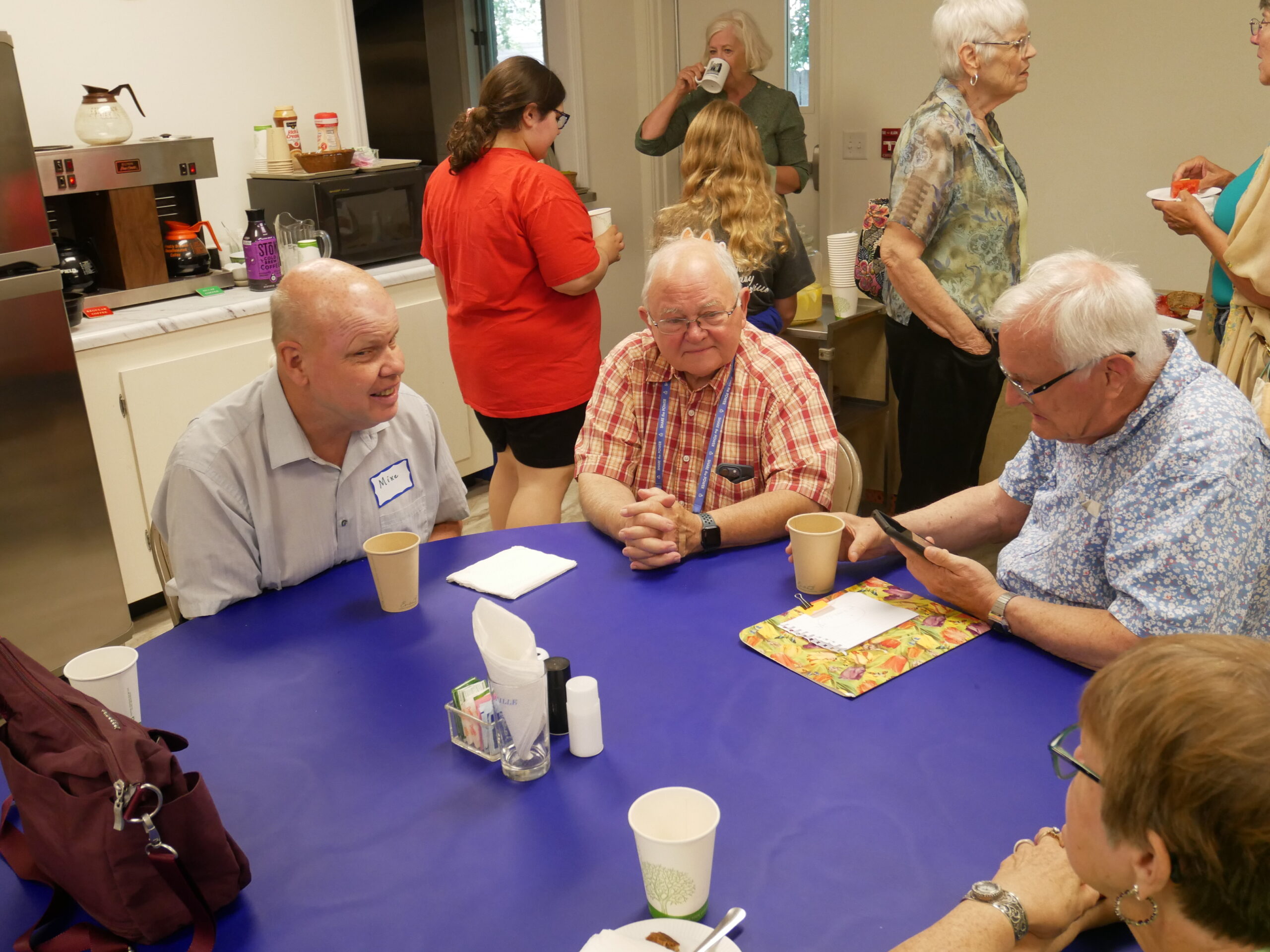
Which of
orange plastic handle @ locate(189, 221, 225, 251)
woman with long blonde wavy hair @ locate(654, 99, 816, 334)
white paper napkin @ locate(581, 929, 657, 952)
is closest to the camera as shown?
white paper napkin @ locate(581, 929, 657, 952)

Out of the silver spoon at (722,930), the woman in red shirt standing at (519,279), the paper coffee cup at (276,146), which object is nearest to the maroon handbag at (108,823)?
the silver spoon at (722,930)

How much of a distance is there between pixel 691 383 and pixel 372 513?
73 cm

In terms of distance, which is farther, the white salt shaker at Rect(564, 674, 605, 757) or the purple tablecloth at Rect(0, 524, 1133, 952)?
the white salt shaker at Rect(564, 674, 605, 757)

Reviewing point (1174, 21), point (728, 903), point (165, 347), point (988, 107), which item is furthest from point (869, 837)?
point (1174, 21)

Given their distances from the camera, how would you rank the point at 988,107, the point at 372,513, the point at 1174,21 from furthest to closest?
1. the point at 1174,21
2. the point at 988,107
3. the point at 372,513

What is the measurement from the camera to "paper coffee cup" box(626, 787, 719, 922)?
108 centimetres

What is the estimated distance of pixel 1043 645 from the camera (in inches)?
61.6

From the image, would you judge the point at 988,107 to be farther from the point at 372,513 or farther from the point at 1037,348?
the point at 372,513

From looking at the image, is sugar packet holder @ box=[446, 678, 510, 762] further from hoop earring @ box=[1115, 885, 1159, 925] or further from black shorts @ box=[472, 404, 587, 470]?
black shorts @ box=[472, 404, 587, 470]

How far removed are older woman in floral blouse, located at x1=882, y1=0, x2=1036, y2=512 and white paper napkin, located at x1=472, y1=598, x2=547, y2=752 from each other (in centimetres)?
193

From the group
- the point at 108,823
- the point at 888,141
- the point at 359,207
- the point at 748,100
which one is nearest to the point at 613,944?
the point at 108,823

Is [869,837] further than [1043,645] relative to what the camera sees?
No

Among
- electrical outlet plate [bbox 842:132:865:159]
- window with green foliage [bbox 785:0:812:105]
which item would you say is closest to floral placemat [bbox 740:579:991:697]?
electrical outlet plate [bbox 842:132:865:159]

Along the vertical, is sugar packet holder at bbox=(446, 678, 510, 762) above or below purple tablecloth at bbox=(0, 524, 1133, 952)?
above
